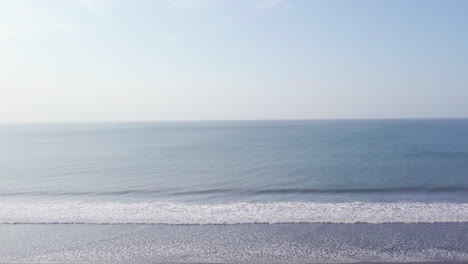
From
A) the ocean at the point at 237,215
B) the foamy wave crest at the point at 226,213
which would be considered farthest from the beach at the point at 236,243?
the foamy wave crest at the point at 226,213

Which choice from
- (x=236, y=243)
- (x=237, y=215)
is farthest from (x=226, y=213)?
(x=236, y=243)

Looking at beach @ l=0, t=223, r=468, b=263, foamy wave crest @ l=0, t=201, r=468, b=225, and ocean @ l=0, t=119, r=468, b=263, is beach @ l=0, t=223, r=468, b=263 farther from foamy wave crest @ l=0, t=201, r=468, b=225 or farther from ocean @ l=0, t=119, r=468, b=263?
foamy wave crest @ l=0, t=201, r=468, b=225

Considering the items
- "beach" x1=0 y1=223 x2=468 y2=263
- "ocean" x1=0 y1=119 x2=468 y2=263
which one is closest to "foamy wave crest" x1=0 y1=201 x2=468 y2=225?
"ocean" x1=0 y1=119 x2=468 y2=263

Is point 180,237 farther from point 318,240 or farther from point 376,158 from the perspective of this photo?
point 376,158

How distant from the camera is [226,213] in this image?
656 inches

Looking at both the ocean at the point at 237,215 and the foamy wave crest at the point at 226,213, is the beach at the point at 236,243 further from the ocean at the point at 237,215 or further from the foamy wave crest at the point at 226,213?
the foamy wave crest at the point at 226,213

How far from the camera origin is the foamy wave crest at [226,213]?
15.3 meters

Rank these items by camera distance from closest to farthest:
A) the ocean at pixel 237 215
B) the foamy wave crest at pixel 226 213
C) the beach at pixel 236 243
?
1. the beach at pixel 236 243
2. the ocean at pixel 237 215
3. the foamy wave crest at pixel 226 213

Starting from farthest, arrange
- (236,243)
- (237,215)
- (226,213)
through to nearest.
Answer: (226,213)
(237,215)
(236,243)

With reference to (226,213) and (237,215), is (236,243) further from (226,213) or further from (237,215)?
(226,213)

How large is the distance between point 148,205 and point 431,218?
50.5ft

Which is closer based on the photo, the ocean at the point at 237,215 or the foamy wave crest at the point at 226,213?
the ocean at the point at 237,215

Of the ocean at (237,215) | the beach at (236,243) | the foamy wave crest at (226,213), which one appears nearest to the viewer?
the beach at (236,243)

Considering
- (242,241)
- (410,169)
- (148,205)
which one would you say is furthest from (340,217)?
(410,169)
